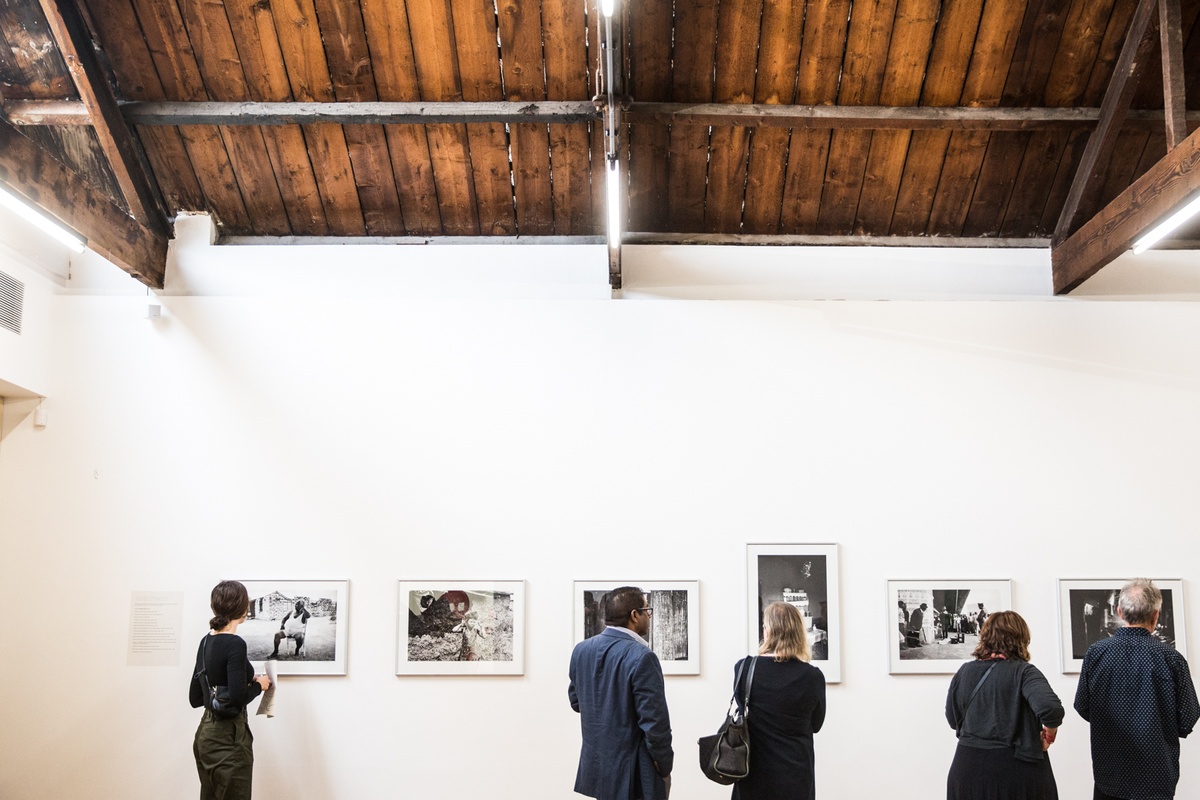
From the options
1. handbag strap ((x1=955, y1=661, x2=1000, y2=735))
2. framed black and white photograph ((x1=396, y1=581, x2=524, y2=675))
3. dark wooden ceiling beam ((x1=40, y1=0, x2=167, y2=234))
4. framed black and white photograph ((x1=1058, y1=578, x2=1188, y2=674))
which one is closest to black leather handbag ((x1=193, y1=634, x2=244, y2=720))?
framed black and white photograph ((x1=396, y1=581, x2=524, y2=675))

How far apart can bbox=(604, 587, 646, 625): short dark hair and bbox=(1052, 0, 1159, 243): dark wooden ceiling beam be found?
4.69 metres

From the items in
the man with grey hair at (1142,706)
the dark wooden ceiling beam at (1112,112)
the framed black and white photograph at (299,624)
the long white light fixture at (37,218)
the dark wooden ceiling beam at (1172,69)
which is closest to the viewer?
the man with grey hair at (1142,706)

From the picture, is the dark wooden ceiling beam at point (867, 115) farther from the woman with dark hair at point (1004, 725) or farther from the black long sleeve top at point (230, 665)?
the black long sleeve top at point (230, 665)

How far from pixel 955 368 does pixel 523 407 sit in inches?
128

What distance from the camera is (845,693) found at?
22.0 ft

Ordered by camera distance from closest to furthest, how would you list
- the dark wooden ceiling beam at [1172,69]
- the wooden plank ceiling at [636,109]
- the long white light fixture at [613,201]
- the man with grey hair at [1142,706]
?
the man with grey hair at [1142,706]
the dark wooden ceiling beam at [1172,69]
the long white light fixture at [613,201]
the wooden plank ceiling at [636,109]

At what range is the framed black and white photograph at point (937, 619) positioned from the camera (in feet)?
22.1

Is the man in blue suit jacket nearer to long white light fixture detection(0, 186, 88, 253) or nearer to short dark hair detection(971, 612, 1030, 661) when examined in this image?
short dark hair detection(971, 612, 1030, 661)

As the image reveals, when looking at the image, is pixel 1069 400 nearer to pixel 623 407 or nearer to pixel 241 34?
pixel 623 407

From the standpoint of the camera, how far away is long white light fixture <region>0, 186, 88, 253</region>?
5336 millimetres

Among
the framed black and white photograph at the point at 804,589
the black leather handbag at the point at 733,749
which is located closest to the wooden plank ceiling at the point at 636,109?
the framed black and white photograph at the point at 804,589

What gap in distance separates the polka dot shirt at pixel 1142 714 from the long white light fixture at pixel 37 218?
655 centimetres

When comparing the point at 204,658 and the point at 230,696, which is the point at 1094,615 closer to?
the point at 230,696

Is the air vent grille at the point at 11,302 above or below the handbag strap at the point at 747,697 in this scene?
above
